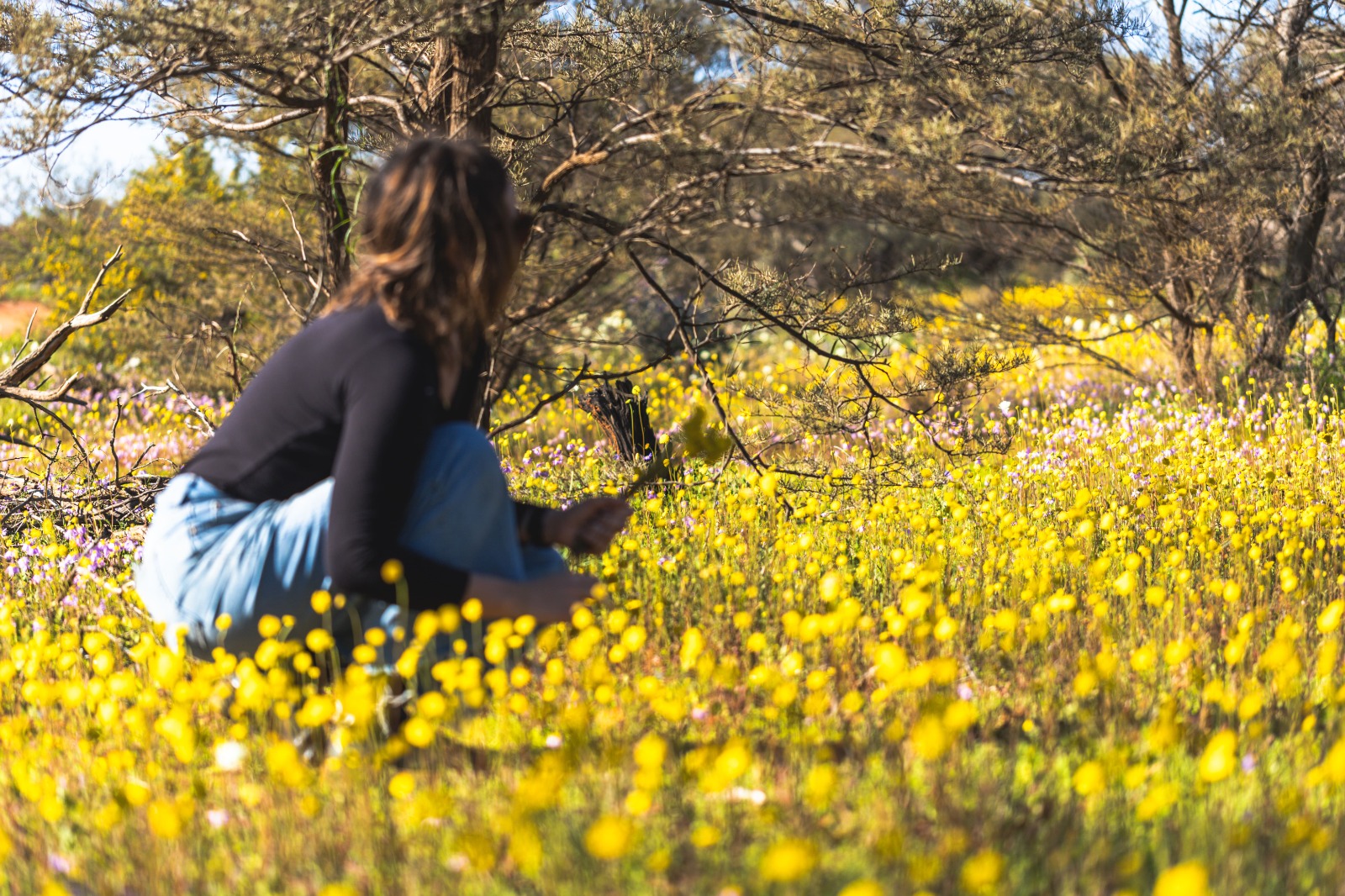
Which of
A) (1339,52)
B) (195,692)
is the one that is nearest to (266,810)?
(195,692)

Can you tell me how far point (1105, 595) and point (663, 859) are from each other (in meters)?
2.29

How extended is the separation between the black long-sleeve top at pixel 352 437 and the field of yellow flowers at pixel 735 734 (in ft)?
0.47

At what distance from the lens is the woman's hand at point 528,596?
228 cm

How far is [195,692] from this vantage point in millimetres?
2018

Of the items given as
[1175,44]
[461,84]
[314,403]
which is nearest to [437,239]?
[314,403]

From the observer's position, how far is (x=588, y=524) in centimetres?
271

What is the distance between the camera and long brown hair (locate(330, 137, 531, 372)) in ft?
7.39

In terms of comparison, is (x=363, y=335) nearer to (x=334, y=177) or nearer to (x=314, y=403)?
(x=314, y=403)

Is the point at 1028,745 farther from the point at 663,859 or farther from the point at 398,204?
the point at 398,204

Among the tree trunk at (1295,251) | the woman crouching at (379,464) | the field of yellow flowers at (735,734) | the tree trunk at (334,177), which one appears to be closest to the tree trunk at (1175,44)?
the tree trunk at (1295,251)

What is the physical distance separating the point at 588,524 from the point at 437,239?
78 cm

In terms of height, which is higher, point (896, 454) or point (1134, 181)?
point (1134, 181)

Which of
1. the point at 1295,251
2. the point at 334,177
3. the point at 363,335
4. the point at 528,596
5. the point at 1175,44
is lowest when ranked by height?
the point at 528,596

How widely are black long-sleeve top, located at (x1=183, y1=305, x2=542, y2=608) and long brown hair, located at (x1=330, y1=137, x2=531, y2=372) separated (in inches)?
2.2
